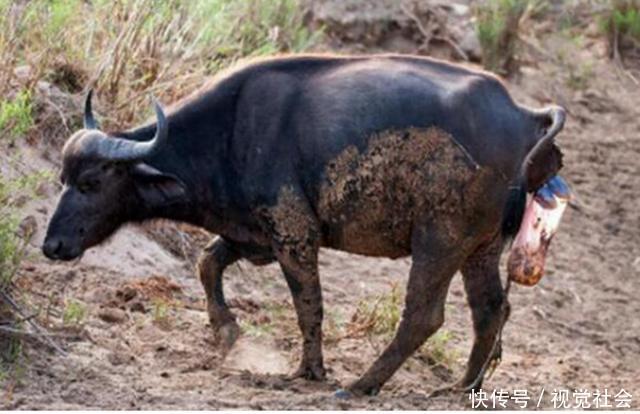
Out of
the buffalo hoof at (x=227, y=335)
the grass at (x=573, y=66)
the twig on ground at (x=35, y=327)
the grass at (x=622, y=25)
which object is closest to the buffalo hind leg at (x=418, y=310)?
the buffalo hoof at (x=227, y=335)

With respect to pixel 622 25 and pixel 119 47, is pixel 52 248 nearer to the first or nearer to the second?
pixel 119 47

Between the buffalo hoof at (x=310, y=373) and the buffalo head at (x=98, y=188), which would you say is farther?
the buffalo hoof at (x=310, y=373)

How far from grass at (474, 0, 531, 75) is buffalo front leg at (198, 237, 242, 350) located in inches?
251

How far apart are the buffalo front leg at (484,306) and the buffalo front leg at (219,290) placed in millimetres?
1326

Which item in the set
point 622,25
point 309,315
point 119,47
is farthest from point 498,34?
point 309,315

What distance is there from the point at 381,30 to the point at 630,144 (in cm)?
247

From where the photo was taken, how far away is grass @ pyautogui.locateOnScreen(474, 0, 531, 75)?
16.1m

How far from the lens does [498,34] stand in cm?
1612

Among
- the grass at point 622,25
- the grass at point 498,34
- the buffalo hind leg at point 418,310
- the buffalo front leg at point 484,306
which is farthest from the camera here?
the grass at point 622,25

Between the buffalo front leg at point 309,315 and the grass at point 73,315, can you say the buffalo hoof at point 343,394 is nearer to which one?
the buffalo front leg at point 309,315

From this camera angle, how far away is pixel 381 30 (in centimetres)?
1620

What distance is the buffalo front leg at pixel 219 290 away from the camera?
33.2 ft

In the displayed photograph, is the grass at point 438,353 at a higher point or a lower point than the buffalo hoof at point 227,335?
lower

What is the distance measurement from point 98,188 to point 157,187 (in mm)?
321
